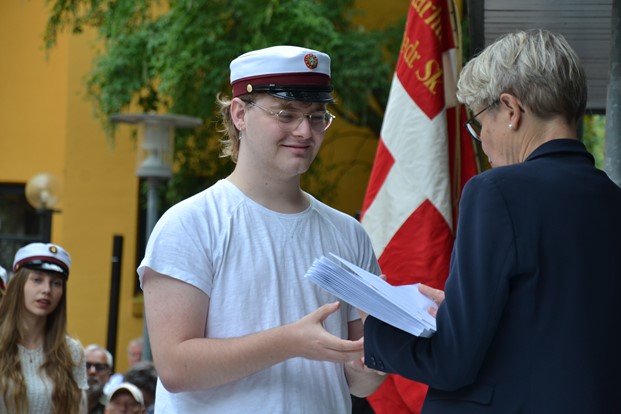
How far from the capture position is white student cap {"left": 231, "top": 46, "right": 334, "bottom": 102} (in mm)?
2984

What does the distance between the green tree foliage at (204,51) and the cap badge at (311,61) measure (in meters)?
8.17

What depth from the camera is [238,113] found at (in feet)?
10.1

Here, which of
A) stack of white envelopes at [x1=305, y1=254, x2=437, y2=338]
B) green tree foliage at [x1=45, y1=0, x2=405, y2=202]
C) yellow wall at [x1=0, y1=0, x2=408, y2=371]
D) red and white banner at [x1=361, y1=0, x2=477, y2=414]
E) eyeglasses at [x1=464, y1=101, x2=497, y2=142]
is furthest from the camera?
yellow wall at [x1=0, y1=0, x2=408, y2=371]

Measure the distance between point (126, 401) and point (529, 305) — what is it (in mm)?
4955

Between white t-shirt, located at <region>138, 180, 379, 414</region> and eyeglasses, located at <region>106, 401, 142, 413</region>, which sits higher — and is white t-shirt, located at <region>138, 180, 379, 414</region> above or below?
above

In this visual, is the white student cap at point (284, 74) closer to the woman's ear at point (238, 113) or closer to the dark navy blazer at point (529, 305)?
the woman's ear at point (238, 113)

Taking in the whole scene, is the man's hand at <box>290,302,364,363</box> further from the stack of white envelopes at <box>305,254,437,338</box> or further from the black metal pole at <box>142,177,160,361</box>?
the black metal pole at <box>142,177,160,361</box>

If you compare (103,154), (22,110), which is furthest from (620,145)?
(22,110)

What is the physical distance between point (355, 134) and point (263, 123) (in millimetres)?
11531

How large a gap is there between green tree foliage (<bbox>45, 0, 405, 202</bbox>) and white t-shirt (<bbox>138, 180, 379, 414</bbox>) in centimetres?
827

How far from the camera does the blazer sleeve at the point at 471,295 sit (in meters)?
2.40

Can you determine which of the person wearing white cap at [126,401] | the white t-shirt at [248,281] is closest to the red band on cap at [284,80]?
the white t-shirt at [248,281]

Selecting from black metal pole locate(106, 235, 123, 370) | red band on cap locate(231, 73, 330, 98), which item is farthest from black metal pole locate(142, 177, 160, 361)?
red band on cap locate(231, 73, 330, 98)

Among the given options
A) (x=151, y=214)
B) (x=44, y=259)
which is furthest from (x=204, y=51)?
(x=44, y=259)
